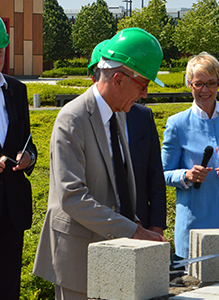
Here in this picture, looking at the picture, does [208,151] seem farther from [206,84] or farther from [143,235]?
[143,235]

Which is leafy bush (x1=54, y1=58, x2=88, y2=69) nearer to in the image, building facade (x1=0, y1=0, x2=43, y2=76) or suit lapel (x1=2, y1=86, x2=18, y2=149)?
building facade (x1=0, y1=0, x2=43, y2=76)

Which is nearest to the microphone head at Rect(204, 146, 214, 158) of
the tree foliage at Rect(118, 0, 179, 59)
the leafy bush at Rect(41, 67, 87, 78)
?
the tree foliage at Rect(118, 0, 179, 59)

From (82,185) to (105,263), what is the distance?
400 mm

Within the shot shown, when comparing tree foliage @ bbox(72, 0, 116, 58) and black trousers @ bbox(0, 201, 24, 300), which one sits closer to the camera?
black trousers @ bbox(0, 201, 24, 300)

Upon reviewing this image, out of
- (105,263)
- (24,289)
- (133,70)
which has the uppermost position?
(133,70)

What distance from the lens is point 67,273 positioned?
249 cm

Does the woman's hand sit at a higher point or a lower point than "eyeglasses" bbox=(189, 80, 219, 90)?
lower

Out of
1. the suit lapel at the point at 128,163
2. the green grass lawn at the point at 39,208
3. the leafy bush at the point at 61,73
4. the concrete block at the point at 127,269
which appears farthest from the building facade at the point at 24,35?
the concrete block at the point at 127,269

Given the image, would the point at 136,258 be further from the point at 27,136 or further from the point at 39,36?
the point at 39,36

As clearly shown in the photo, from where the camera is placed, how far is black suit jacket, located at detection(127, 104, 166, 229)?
3082mm

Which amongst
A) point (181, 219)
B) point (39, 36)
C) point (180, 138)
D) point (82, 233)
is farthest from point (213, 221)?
point (39, 36)

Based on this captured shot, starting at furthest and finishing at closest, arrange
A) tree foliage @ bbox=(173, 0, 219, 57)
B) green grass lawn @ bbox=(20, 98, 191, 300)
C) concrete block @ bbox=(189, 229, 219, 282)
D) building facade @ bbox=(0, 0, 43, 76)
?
tree foliage @ bbox=(173, 0, 219, 57) < building facade @ bbox=(0, 0, 43, 76) < green grass lawn @ bbox=(20, 98, 191, 300) < concrete block @ bbox=(189, 229, 219, 282)

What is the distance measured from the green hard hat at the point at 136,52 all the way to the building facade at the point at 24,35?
111ft

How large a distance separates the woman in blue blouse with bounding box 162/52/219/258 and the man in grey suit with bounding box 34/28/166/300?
991 millimetres
